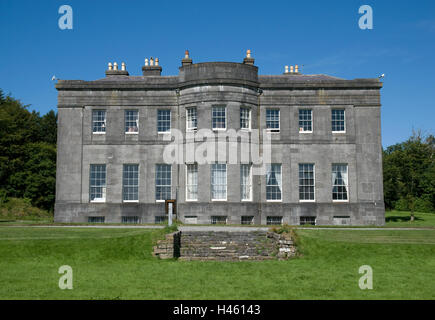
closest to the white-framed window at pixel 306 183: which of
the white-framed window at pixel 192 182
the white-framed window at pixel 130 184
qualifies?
the white-framed window at pixel 192 182

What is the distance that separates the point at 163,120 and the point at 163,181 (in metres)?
4.34

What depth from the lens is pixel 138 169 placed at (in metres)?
31.3

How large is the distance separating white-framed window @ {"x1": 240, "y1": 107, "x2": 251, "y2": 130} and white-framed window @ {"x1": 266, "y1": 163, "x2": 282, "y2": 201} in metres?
3.20

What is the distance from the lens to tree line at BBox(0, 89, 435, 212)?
37844 mm

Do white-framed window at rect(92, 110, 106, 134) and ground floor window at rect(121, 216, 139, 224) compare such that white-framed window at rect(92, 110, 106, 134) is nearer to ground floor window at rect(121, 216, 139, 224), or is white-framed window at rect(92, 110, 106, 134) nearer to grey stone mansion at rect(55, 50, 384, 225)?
grey stone mansion at rect(55, 50, 384, 225)

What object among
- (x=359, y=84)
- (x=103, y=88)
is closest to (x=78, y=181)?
(x=103, y=88)

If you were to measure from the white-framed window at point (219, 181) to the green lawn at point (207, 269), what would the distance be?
9.95m

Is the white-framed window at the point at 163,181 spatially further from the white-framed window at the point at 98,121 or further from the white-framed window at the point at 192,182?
the white-framed window at the point at 98,121

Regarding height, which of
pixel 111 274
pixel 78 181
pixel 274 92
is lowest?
pixel 111 274

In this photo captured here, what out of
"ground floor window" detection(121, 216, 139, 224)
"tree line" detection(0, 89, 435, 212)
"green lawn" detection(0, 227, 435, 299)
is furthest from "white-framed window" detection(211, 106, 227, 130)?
"tree line" detection(0, 89, 435, 212)

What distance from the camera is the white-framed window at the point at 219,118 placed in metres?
29.8
